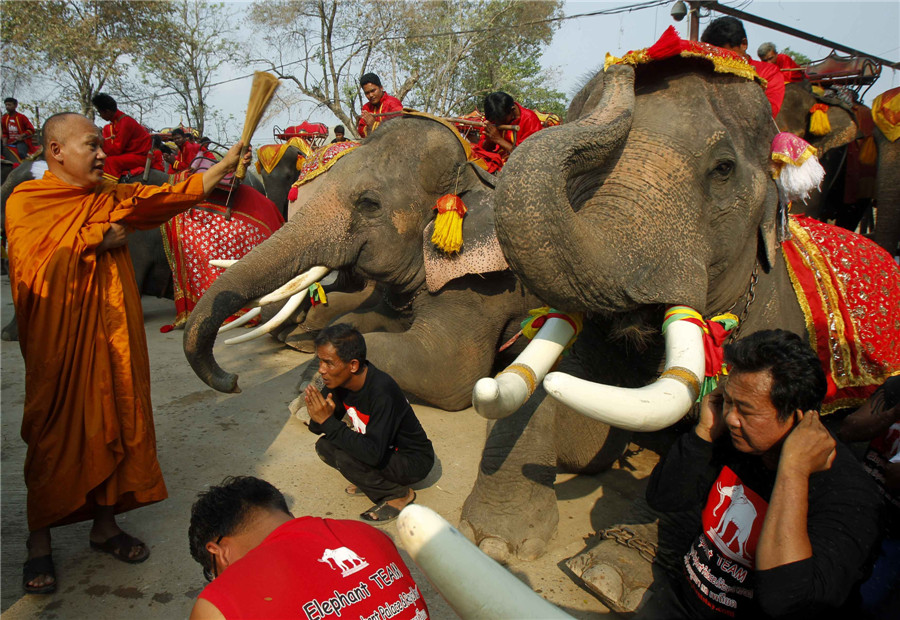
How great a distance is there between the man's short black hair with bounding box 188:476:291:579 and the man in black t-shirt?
4.09ft

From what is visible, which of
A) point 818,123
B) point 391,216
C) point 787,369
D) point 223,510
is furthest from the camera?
point 818,123

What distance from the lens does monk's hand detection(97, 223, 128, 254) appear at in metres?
2.61

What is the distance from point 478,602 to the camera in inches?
41.9

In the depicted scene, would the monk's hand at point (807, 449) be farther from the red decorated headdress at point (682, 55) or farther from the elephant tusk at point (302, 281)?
the elephant tusk at point (302, 281)

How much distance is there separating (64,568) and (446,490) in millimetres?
1634

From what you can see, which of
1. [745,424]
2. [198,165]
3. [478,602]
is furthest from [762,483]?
[198,165]

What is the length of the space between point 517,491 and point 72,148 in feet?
7.36

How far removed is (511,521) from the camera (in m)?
2.59

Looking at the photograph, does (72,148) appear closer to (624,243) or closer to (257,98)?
(257,98)

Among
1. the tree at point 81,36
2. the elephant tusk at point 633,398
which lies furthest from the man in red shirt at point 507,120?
the tree at point 81,36

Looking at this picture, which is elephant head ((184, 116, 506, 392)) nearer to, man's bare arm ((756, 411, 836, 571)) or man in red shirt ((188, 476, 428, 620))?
man in red shirt ((188, 476, 428, 620))

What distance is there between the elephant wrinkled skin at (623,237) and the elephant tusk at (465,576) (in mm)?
1044

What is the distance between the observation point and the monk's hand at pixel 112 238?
261 centimetres

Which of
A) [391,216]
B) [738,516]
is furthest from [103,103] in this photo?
[738,516]
